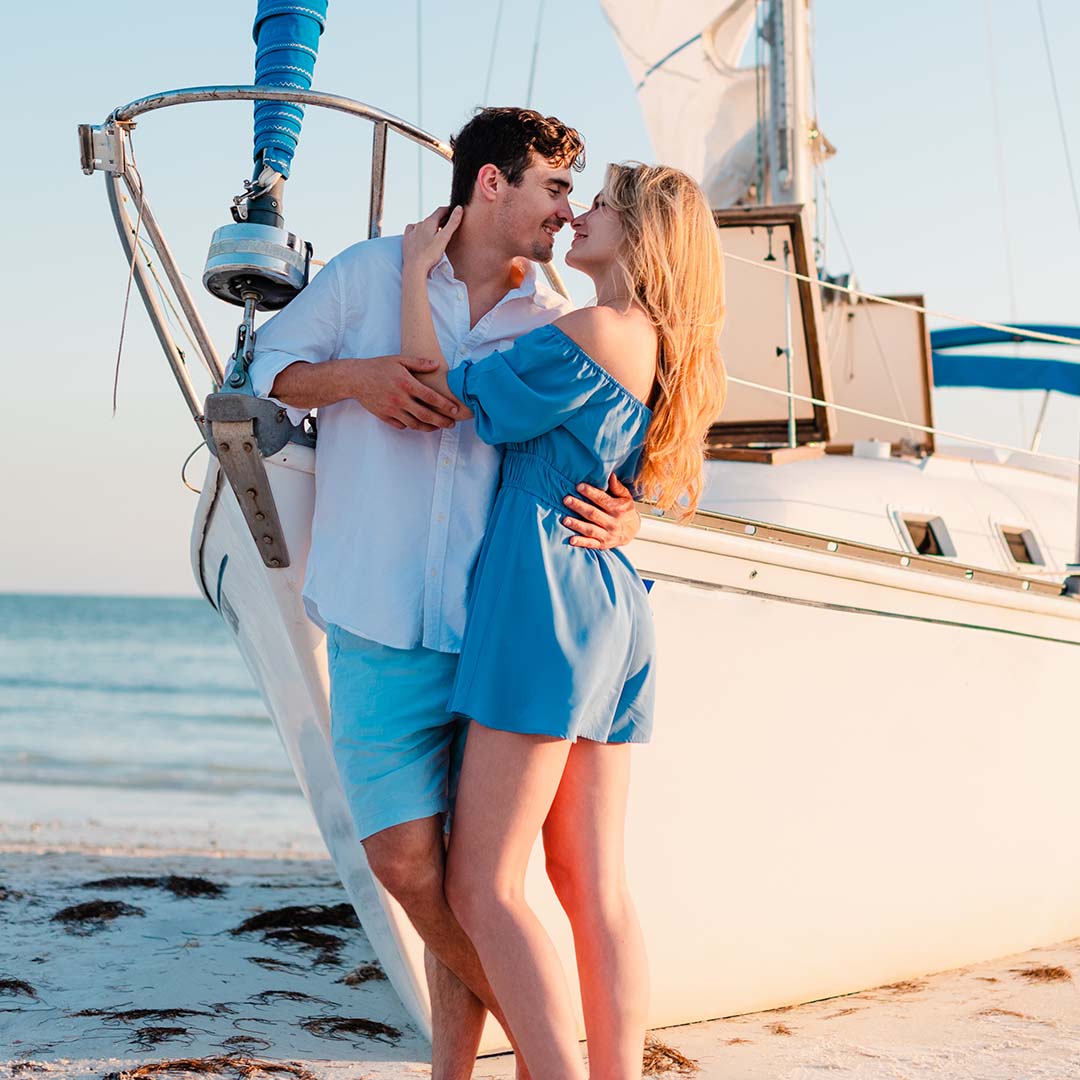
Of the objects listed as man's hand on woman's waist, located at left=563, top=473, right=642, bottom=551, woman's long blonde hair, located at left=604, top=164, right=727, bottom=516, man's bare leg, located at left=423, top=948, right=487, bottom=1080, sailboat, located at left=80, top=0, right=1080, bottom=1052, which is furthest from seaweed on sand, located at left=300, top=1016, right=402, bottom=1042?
woman's long blonde hair, located at left=604, top=164, right=727, bottom=516

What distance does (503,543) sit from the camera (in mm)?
2570

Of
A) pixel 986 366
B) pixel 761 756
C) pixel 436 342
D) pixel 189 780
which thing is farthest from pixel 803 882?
pixel 189 780

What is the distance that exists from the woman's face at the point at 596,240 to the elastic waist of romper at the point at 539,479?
0.42 metres

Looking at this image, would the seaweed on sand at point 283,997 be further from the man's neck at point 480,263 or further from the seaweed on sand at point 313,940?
the man's neck at point 480,263

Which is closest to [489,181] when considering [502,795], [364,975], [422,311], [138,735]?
[422,311]

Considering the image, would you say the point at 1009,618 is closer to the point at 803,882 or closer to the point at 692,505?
the point at 803,882

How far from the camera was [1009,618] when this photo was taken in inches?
175

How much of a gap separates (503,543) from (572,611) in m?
0.20

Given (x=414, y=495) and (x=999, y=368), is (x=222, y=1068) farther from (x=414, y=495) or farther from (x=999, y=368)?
(x=999, y=368)

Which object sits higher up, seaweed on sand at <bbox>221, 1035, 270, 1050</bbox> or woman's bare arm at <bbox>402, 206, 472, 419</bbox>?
woman's bare arm at <bbox>402, 206, 472, 419</bbox>

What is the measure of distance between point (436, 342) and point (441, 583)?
19.3 inches

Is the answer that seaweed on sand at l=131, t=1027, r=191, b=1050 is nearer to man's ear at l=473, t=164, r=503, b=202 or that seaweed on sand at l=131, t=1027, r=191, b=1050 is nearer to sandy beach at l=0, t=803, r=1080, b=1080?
sandy beach at l=0, t=803, r=1080, b=1080

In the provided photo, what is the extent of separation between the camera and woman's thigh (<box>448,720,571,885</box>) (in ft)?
8.17

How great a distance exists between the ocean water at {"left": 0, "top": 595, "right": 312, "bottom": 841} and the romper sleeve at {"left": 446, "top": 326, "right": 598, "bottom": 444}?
9.06 meters
